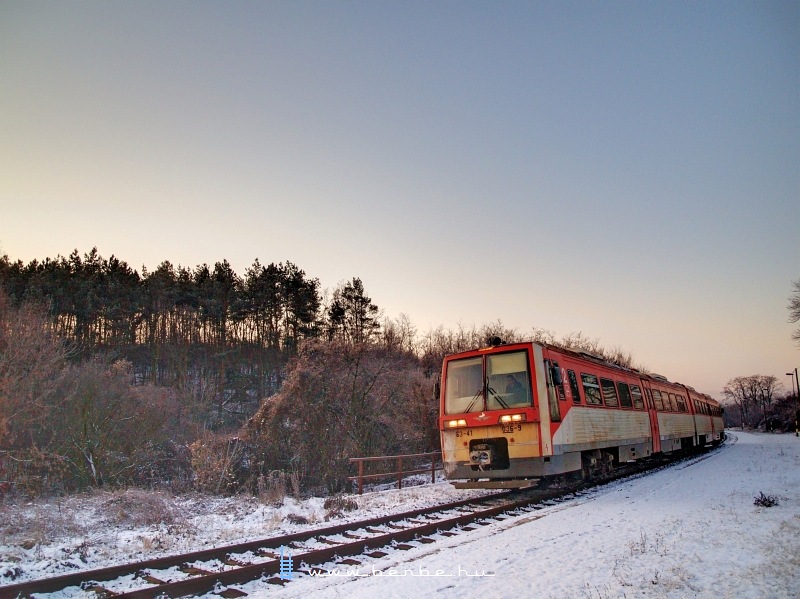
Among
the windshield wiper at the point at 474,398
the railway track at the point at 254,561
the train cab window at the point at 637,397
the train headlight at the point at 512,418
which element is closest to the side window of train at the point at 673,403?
the train cab window at the point at 637,397

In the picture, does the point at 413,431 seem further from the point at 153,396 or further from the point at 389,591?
the point at 389,591

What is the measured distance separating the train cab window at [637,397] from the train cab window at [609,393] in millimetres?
2014

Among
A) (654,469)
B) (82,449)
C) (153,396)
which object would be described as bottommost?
(654,469)

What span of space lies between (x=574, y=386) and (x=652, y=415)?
8.02m

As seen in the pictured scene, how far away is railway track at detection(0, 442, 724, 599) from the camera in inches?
234

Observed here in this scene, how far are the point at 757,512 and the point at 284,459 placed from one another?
14686 mm

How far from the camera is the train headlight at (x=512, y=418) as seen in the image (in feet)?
38.7

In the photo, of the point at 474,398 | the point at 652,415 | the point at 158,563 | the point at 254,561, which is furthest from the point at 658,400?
the point at 158,563

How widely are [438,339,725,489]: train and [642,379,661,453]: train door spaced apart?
4.46 meters

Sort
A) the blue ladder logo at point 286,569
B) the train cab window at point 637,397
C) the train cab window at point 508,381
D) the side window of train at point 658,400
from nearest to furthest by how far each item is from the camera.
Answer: the blue ladder logo at point 286,569 → the train cab window at point 508,381 → the train cab window at point 637,397 → the side window of train at point 658,400

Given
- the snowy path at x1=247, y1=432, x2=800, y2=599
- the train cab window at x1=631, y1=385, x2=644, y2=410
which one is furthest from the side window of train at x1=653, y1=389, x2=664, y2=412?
the snowy path at x1=247, y1=432, x2=800, y2=599

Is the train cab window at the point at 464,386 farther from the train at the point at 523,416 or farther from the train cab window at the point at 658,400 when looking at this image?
the train cab window at the point at 658,400

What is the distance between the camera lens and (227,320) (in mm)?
50719

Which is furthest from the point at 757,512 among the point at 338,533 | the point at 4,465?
the point at 4,465
